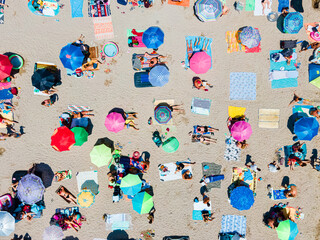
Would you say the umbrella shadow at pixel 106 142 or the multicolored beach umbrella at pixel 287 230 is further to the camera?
the umbrella shadow at pixel 106 142

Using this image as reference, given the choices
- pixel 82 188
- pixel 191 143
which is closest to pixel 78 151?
pixel 82 188

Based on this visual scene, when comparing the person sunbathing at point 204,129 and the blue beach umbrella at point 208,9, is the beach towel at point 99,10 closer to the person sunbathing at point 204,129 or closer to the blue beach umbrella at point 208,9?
the blue beach umbrella at point 208,9

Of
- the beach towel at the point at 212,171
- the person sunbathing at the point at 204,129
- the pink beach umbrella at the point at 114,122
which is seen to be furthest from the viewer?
the beach towel at the point at 212,171

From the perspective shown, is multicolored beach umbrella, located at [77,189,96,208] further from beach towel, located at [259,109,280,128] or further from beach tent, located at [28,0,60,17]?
beach towel, located at [259,109,280,128]

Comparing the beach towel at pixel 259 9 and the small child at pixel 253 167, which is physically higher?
the beach towel at pixel 259 9

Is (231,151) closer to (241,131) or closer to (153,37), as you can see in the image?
(241,131)

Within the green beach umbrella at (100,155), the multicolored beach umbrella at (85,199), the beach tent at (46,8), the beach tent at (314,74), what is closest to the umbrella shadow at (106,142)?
the green beach umbrella at (100,155)
